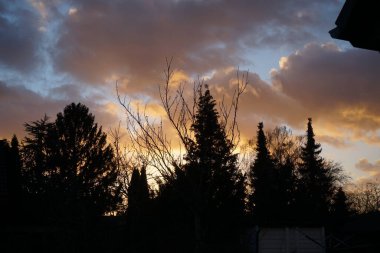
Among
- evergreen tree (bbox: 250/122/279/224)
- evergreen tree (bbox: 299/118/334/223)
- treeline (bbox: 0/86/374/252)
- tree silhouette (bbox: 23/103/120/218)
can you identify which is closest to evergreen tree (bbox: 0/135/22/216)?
treeline (bbox: 0/86/374/252)

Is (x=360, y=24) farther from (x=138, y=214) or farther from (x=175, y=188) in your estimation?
(x=138, y=214)

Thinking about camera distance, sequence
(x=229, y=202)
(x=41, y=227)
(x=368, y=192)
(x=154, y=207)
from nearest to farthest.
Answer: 1. (x=41, y=227)
2. (x=154, y=207)
3. (x=229, y=202)
4. (x=368, y=192)

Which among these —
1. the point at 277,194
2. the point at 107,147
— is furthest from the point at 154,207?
the point at 107,147

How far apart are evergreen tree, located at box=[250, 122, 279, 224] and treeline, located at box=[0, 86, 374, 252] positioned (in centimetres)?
10

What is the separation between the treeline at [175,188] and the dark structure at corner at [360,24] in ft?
19.6

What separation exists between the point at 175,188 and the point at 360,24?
22.2 ft

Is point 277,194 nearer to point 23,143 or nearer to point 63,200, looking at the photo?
point 63,200

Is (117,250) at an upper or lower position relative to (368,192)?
lower

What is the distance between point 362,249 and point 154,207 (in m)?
13.1

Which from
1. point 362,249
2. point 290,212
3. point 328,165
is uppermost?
point 328,165

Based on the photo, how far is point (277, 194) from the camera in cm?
3759

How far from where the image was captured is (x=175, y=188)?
1033cm

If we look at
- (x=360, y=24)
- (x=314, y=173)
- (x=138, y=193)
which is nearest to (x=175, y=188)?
(x=360, y=24)

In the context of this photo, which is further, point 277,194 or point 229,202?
point 277,194
